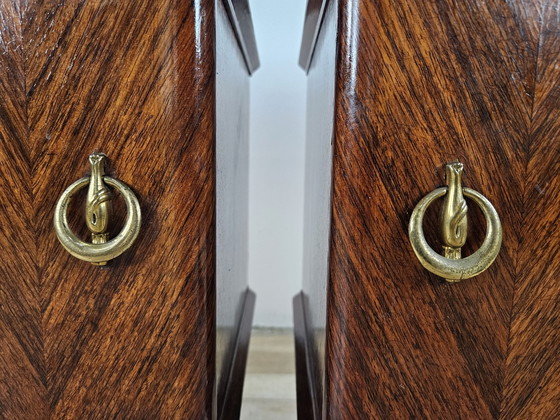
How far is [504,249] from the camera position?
376 mm

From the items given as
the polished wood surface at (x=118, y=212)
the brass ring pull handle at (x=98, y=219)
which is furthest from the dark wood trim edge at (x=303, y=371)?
the brass ring pull handle at (x=98, y=219)

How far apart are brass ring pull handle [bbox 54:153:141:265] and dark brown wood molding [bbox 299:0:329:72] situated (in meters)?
0.27

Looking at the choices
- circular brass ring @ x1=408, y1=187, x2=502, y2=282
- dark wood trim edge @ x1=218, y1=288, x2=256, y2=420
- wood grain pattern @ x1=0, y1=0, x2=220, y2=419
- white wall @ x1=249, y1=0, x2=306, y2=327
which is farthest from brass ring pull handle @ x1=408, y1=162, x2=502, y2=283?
white wall @ x1=249, y1=0, x2=306, y2=327

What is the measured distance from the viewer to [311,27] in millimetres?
602

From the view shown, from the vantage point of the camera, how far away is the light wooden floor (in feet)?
2.02

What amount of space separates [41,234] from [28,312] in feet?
0.19

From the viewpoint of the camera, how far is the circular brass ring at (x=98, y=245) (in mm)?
351

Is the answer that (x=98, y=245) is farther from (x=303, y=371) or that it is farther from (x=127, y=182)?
(x=303, y=371)

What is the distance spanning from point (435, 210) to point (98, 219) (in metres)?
0.22

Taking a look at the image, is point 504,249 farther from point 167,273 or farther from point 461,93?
point 167,273

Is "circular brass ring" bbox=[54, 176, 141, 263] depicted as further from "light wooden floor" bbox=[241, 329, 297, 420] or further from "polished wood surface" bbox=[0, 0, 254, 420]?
"light wooden floor" bbox=[241, 329, 297, 420]

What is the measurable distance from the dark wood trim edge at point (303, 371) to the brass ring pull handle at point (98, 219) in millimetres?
253

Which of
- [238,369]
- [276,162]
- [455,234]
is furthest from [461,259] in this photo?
[276,162]

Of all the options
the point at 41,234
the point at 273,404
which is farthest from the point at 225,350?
the point at 41,234
